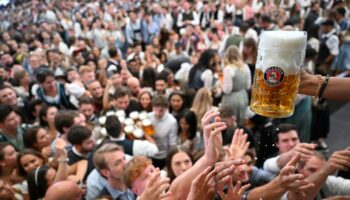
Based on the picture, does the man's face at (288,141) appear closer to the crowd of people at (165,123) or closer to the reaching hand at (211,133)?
the crowd of people at (165,123)

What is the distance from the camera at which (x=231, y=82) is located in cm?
404

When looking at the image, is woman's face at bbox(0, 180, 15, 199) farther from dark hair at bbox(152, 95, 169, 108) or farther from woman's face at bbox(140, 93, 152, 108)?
woman's face at bbox(140, 93, 152, 108)

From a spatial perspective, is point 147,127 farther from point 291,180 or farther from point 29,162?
point 291,180

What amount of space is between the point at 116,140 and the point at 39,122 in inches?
43.8

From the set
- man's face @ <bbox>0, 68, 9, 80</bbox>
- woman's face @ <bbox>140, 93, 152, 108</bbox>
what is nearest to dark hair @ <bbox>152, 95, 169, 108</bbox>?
woman's face @ <bbox>140, 93, 152, 108</bbox>

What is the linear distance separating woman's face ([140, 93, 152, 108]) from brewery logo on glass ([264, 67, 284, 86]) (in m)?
2.59

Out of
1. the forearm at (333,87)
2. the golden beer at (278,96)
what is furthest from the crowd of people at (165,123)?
the golden beer at (278,96)

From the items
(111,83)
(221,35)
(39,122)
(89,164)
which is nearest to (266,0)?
(221,35)

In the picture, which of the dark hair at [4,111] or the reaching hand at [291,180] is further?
the dark hair at [4,111]

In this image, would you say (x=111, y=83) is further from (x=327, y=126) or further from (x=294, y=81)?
(x=294, y=81)

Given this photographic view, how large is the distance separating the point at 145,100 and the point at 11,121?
117 centimetres

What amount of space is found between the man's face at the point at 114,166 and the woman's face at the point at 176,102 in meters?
1.47

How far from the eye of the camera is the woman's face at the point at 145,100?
3924 millimetres

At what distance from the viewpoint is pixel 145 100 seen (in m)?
3.93
